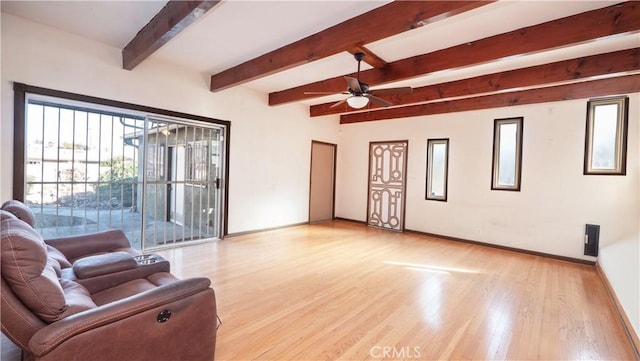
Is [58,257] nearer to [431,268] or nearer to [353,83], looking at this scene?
[353,83]

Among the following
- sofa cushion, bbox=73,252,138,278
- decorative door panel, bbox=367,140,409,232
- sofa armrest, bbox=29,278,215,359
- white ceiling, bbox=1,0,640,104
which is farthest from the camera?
decorative door panel, bbox=367,140,409,232

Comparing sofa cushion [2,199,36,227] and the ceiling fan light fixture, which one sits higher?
the ceiling fan light fixture

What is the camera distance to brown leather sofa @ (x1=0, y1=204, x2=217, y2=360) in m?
1.26

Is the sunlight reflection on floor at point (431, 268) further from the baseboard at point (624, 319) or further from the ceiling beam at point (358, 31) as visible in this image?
the ceiling beam at point (358, 31)

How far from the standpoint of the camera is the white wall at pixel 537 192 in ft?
13.3

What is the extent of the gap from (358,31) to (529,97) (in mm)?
3604

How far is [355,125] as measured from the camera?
7.32 m

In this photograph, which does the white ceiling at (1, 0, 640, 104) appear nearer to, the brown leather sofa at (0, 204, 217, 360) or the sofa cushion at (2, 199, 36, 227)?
the sofa cushion at (2, 199, 36, 227)

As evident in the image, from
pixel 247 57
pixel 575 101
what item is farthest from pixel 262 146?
pixel 575 101

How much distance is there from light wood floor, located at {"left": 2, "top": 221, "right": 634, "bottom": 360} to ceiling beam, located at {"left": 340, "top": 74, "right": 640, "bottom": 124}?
255 centimetres

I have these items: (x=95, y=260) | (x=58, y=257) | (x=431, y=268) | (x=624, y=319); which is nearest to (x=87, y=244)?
(x=58, y=257)

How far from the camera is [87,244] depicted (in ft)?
8.77

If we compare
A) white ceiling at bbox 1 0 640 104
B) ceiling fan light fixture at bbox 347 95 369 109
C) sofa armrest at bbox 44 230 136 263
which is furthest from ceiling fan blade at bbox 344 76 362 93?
sofa armrest at bbox 44 230 136 263

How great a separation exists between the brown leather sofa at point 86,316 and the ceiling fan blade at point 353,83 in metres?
2.59
